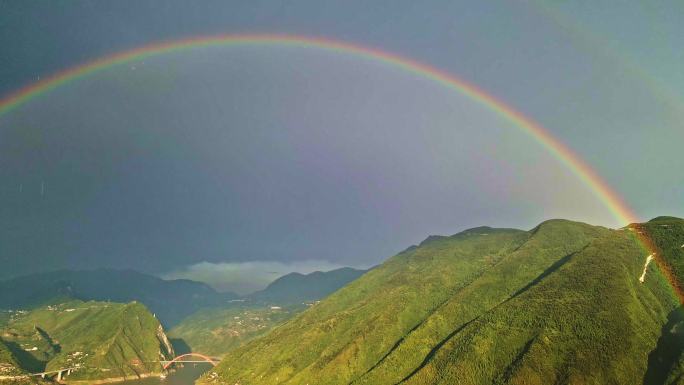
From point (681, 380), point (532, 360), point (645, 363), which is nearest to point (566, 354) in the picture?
point (532, 360)

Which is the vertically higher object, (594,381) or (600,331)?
(600,331)

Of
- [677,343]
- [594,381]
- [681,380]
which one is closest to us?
[681,380]

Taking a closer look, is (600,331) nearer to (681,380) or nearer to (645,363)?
(645,363)

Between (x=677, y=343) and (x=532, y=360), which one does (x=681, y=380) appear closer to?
(x=677, y=343)

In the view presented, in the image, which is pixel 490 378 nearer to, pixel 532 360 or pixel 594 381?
pixel 532 360

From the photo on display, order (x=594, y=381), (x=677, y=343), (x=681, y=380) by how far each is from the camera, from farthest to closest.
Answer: (x=677, y=343), (x=594, y=381), (x=681, y=380)

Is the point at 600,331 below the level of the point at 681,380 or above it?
above

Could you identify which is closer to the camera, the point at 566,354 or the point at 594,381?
the point at 594,381

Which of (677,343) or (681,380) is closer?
(681,380)
